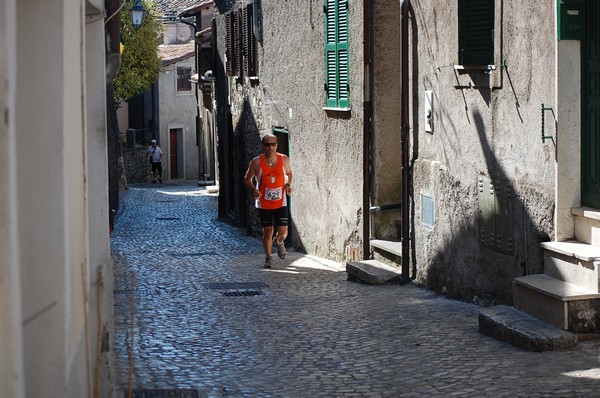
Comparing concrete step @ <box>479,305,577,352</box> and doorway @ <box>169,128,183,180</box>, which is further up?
doorway @ <box>169,128,183,180</box>

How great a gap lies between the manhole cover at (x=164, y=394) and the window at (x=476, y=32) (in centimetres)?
443

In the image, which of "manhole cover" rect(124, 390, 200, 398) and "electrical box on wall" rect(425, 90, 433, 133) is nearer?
"manhole cover" rect(124, 390, 200, 398)

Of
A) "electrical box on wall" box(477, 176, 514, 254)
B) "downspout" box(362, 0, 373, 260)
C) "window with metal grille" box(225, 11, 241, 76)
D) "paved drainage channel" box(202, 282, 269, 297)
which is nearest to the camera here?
"electrical box on wall" box(477, 176, 514, 254)

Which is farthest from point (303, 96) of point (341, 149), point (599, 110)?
point (599, 110)

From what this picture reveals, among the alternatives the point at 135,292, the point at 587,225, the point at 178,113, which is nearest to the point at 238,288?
the point at 135,292

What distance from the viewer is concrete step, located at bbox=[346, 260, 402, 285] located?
12219mm

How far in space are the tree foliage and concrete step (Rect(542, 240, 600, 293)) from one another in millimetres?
35582

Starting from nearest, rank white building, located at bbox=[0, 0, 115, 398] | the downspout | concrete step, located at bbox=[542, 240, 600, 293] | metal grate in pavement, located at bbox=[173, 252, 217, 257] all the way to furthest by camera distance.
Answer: white building, located at bbox=[0, 0, 115, 398] < concrete step, located at bbox=[542, 240, 600, 293] < the downspout < metal grate in pavement, located at bbox=[173, 252, 217, 257]

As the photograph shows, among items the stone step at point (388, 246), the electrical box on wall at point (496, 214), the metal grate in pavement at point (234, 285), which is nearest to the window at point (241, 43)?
the stone step at point (388, 246)

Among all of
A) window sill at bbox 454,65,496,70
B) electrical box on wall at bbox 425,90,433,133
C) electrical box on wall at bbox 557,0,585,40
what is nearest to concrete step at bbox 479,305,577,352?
electrical box on wall at bbox 557,0,585,40

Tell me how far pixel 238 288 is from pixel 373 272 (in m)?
1.53

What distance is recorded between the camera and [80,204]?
5066mm

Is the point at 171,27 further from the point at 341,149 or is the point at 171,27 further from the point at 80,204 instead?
the point at 80,204

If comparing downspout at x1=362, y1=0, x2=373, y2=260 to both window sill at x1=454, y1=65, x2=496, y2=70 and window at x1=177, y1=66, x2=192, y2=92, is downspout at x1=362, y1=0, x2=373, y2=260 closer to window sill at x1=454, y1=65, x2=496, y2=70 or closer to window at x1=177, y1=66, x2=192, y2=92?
window sill at x1=454, y1=65, x2=496, y2=70
